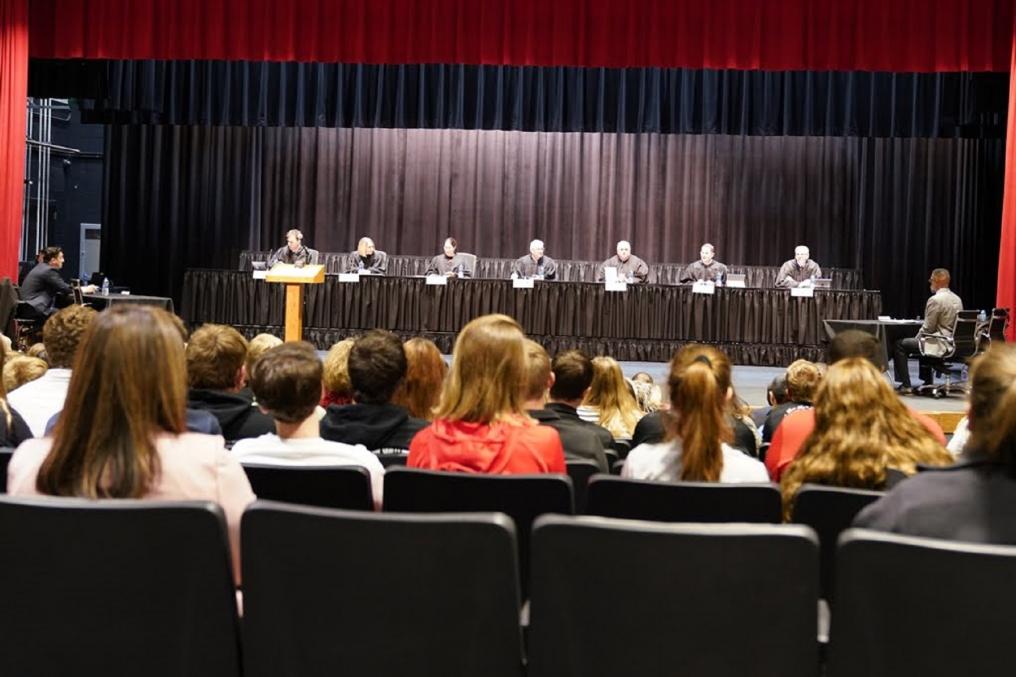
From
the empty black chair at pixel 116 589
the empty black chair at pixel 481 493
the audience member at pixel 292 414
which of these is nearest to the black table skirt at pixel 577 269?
the audience member at pixel 292 414

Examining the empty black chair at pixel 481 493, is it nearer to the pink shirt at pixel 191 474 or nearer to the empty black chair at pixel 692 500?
the empty black chair at pixel 692 500

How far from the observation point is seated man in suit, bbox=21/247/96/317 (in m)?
11.2

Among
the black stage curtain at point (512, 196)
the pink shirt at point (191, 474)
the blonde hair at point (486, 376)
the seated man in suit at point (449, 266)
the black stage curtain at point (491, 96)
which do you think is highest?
the black stage curtain at point (491, 96)

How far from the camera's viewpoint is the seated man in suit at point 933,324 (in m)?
10.0

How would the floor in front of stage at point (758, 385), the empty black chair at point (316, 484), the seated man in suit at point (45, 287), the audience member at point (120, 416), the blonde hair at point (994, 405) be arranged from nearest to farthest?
the blonde hair at point (994, 405) → the audience member at point (120, 416) → the empty black chair at point (316, 484) → the floor in front of stage at point (758, 385) → the seated man in suit at point (45, 287)

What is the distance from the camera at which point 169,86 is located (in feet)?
44.2

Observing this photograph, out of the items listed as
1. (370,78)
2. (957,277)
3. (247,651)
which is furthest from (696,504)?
(957,277)

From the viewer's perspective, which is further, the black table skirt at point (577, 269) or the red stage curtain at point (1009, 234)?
the black table skirt at point (577, 269)

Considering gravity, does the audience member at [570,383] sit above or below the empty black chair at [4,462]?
above

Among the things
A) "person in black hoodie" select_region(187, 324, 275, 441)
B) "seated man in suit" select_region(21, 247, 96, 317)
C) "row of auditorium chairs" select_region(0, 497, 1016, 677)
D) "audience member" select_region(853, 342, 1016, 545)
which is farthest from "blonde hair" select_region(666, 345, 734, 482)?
"seated man in suit" select_region(21, 247, 96, 317)

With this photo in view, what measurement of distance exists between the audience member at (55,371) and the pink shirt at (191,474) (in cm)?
172

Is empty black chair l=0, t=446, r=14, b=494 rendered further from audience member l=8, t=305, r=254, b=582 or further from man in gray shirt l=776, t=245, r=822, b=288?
man in gray shirt l=776, t=245, r=822, b=288

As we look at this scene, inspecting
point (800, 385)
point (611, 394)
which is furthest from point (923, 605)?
point (611, 394)

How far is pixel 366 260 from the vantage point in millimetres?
13172
